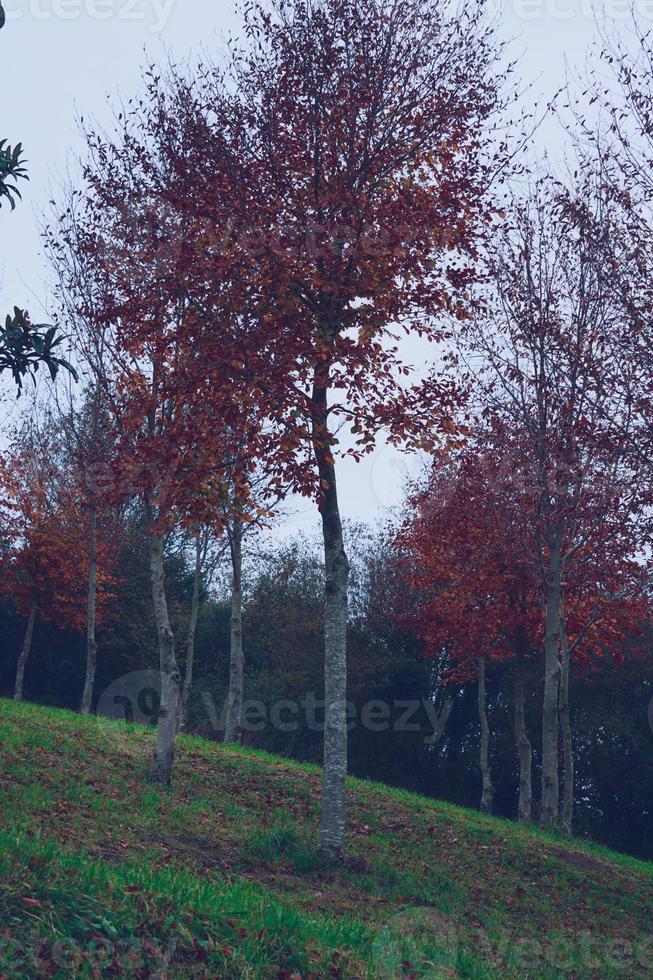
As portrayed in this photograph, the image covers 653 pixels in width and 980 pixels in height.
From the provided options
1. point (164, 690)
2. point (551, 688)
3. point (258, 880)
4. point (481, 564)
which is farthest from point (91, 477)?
point (258, 880)

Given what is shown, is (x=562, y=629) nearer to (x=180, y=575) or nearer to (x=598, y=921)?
(x=598, y=921)

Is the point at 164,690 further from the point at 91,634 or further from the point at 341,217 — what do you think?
the point at 91,634

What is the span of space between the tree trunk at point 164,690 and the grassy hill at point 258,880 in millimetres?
404

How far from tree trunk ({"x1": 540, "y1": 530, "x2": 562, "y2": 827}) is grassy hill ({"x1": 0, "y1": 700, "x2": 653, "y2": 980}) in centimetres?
172

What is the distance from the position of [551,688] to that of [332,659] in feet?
30.3

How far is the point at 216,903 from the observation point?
750 centimetres

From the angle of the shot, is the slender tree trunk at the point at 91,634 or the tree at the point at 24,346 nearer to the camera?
the tree at the point at 24,346

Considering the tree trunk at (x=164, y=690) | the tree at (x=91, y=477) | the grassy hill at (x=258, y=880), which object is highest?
the tree at (x=91, y=477)

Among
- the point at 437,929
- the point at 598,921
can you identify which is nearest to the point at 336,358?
the point at 437,929

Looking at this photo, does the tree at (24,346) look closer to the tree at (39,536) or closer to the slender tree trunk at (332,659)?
the slender tree trunk at (332,659)

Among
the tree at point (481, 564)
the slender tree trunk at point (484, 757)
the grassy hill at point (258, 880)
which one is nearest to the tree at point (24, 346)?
the grassy hill at point (258, 880)

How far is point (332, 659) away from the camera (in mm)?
12016

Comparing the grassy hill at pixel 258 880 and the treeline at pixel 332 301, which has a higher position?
the treeline at pixel 332 301

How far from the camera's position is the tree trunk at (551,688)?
19703 millimetres
